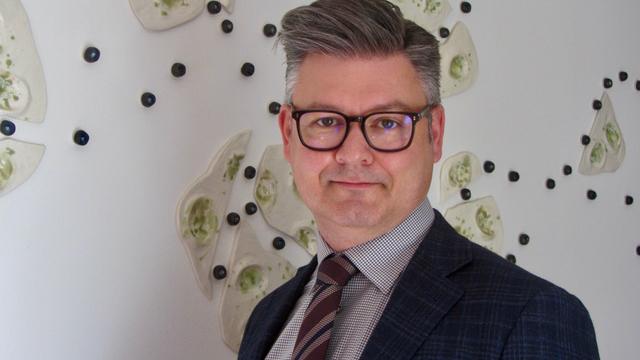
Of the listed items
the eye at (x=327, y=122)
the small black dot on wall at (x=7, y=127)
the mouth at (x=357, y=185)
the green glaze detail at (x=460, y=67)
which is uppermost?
the green glaze detail at (x=460, y=67)

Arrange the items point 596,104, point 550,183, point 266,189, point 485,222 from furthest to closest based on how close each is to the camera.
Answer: point 596,104 < point 550,183 < point 485,222 < point 266,189

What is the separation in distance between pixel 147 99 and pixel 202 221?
23cm

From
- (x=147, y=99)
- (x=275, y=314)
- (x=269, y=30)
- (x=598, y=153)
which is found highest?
(x=269, y=30)

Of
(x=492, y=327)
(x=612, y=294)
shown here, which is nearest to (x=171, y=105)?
(x=492, y=327)

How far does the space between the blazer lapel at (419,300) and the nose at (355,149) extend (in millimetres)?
135

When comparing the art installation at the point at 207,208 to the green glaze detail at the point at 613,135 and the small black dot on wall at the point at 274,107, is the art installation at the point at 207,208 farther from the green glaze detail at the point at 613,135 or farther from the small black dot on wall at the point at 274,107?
the green glaze detail at the point at 613,135

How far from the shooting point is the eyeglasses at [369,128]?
3.23 ft

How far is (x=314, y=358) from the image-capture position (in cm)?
95

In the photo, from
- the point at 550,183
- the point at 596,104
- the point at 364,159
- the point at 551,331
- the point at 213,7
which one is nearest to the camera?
the point at 551,331

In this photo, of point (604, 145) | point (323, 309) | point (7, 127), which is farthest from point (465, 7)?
point (7, 127)

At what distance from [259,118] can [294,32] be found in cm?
34

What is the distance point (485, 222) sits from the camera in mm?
1712

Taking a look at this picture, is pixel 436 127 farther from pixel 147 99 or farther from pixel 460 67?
pixel 460 67

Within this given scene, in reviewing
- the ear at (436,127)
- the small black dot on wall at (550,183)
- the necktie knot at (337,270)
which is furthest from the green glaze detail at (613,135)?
the necktie knot at (337,270)
